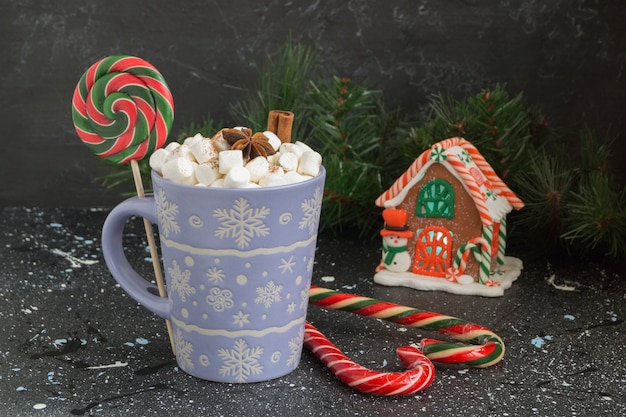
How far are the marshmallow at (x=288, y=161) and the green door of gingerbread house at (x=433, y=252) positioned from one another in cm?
28

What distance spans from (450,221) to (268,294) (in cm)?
30

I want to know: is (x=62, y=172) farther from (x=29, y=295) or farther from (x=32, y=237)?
(x=29, y=295)

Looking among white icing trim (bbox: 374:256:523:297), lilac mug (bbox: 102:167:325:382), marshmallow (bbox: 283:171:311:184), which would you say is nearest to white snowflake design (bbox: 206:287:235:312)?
lilac mug (bbox: 102:167:325:382)

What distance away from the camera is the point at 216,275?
0.71 metres

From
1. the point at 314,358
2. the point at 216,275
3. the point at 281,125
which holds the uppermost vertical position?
the point at 281,125

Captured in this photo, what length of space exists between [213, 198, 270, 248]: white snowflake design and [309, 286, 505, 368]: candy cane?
194 mm

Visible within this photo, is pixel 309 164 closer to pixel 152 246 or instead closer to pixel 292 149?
pixel 292 149

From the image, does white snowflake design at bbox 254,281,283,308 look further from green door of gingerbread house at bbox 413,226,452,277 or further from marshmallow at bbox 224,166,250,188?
green door of gingerbread house at bbox 413,226,452,277

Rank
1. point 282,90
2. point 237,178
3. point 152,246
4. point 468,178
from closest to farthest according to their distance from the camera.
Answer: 1. point 237,178
2. point 152,246
3. point 468,178
4. point 282,90

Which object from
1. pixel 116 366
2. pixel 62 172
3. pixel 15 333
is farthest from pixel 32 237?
pixel 116 366

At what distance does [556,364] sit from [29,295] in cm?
53

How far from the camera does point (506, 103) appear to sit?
3.45 feet

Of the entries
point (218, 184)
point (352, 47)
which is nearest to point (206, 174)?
point (218, 184)

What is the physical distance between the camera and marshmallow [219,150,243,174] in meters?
0.69
